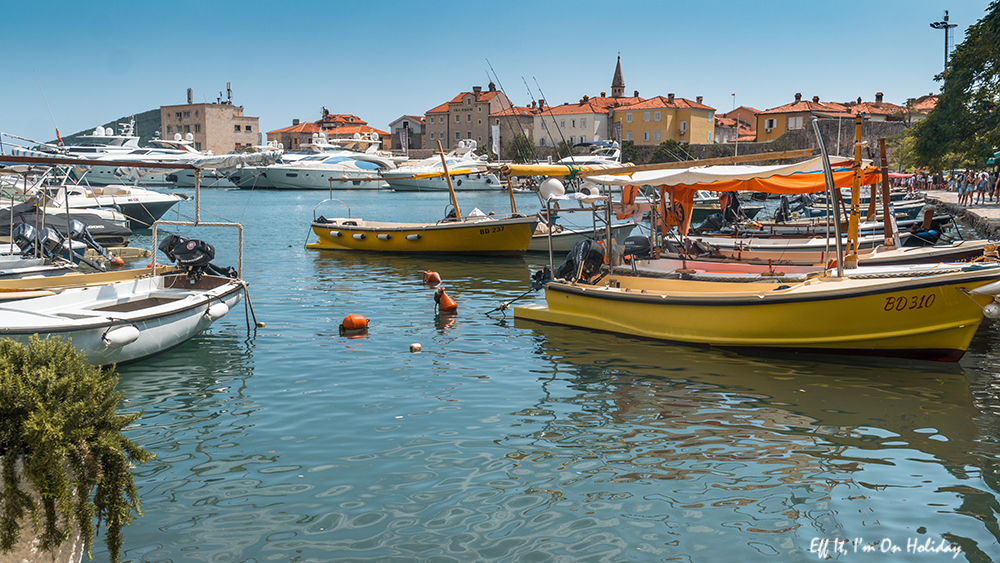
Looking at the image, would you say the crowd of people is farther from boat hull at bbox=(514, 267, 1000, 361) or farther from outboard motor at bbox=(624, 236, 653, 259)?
boat hull at bbox=(514, 267, 1000, 361)

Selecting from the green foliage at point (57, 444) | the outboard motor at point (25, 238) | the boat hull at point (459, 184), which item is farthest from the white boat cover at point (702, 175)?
the boat hull at point (459, 184)

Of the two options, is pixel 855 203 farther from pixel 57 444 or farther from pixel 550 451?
pixel 57 444

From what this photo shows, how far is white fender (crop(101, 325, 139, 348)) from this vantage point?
10227mm

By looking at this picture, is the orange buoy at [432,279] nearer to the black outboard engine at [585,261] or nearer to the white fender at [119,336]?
the black outboard engine at [585,261]

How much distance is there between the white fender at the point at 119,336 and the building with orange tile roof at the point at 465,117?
103502mm

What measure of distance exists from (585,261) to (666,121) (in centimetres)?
9233

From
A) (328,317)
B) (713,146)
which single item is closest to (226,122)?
(713,146)

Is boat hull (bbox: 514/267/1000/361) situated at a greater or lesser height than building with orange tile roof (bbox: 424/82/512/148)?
lesser

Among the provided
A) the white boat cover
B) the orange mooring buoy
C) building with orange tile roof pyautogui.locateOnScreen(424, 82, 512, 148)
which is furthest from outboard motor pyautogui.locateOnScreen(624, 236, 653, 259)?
building with orange tile roof pyautogui.locateOnScreen(424, 82, 512, 148)

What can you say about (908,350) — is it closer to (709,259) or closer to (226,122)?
(709,259)

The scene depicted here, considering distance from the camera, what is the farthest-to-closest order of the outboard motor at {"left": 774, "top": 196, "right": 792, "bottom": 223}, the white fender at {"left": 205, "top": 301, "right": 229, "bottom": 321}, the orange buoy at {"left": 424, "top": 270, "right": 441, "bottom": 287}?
the outboard motor at {"left": 774, "top": 196, "right": 792, "bottom": 223}, the orange buoy at {"left": 424, "top": 270, "right": 441, "bottom": 287}, the white fender at {"left": 205, "top": 301, "right": 229, "bottom": 321}

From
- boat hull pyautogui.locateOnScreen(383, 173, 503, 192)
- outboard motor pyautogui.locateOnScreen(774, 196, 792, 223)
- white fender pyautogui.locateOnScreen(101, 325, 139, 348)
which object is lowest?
white fender pyautogui.locateOnScreen(101, 325, 139, 348)

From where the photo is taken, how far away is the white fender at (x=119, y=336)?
10.2m

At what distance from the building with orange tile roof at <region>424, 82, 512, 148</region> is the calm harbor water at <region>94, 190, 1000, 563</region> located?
102 m
